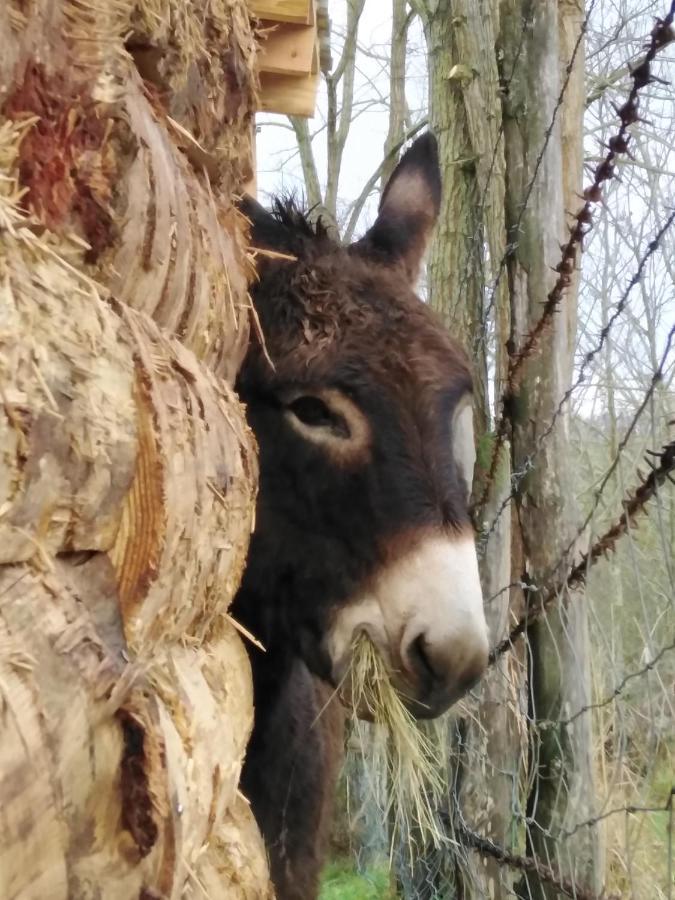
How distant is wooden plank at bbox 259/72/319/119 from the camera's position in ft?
9.95

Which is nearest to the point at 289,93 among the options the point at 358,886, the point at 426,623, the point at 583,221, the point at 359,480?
the point at 583,221

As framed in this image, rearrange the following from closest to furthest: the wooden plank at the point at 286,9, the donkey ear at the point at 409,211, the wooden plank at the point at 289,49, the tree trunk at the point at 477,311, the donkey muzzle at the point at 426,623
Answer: the donkey muzzle at the point at 426,623 < the donkey ear at the point at 409,211 < the tree trunk at the point at 477,311 < the wooden plank at the point at 286,9 < the wooden plank at the point at 289,49

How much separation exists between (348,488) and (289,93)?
194 centimetres

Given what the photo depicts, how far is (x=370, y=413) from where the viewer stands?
5.63ft

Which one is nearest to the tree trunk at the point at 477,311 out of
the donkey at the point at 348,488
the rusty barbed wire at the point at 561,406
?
the rusty barbed wire at the point at 561,406

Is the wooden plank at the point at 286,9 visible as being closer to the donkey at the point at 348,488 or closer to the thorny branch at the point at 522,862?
the donkey at the point at 348,488

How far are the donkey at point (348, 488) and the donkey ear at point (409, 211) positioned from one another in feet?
0.41

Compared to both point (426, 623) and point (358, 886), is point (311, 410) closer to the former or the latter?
point (426, 623)

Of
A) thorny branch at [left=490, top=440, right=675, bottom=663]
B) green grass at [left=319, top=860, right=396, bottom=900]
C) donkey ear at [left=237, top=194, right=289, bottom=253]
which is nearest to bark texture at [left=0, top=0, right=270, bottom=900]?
donkey ear at [left=237, top=194, right=289, bottom=253]

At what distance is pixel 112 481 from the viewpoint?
87 centimetres

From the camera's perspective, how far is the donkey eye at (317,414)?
1749 millimetres

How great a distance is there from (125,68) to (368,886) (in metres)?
4.43

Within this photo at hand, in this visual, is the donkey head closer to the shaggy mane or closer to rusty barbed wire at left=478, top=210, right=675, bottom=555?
the shaggy mane

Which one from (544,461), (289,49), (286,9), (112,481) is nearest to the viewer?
(112,481)
